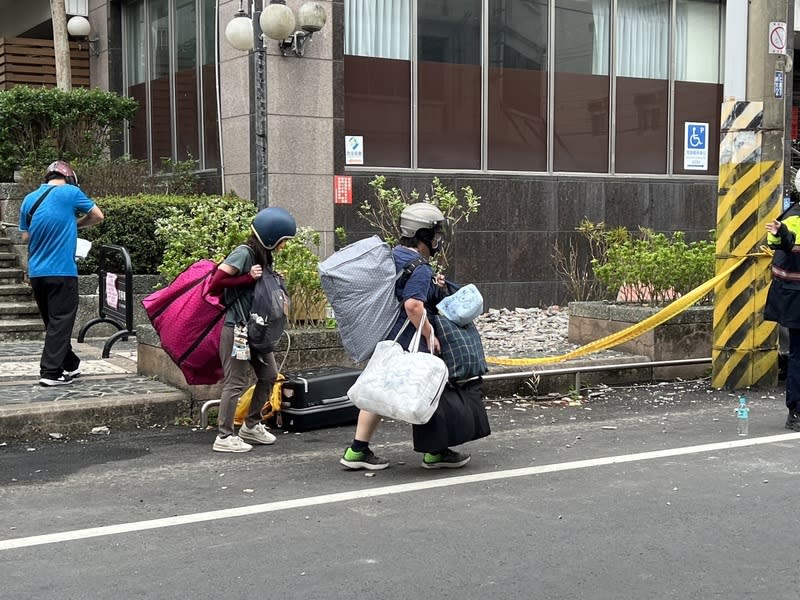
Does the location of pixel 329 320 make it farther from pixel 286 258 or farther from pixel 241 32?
pixel 241 32

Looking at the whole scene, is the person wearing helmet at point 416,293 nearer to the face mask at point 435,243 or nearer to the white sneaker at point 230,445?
the face mask at point 435,243

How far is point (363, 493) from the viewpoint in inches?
251

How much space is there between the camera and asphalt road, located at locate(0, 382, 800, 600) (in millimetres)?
4770

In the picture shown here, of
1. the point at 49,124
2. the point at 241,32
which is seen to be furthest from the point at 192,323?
the point at 49,124

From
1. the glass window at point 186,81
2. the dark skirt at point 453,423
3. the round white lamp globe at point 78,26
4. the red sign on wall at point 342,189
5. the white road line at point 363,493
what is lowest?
the white road line at point 363,493

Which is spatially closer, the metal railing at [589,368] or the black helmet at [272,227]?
the black helmet at [272,227]

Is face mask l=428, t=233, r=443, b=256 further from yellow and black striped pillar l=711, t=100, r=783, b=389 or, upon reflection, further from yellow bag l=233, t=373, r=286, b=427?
yellow and black striped pillar l=711, t=100, r=783, b=389

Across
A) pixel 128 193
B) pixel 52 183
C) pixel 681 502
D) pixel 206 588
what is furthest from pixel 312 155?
pixel 206 588

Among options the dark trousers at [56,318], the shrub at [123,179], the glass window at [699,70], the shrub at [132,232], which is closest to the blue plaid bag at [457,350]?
the dark trousers at [56,318]

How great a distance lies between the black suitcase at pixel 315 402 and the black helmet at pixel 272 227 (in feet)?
4.66

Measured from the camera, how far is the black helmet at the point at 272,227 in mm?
7309

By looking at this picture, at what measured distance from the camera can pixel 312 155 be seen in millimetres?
14164

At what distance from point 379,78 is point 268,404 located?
7611mm

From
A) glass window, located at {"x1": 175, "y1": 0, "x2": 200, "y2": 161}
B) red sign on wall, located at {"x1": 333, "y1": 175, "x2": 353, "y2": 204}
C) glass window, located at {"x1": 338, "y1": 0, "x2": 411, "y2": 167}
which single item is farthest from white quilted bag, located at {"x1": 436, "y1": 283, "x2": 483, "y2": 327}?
glass window, located at {"x1": 175, "y1": 0, "x2": 200, "y2": 161}
